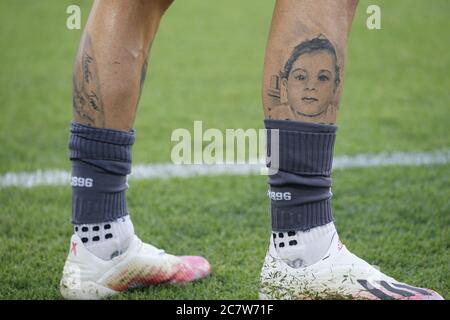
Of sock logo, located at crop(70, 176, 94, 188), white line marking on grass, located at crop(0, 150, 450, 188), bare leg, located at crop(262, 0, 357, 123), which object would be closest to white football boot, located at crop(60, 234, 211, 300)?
sock logo, located at crop(70, 176, 94, 188)

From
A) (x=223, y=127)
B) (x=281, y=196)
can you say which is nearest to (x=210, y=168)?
(x=223, y=127)

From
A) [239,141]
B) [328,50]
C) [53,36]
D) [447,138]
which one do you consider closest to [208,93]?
[239,141]

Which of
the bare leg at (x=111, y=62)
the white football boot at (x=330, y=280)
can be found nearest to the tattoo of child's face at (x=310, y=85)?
the white football boot at (x=330, y=280)

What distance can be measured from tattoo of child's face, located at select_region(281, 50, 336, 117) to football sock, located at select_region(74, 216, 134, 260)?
542mm

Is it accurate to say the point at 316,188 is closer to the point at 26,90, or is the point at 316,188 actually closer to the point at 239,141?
the point at 239,141

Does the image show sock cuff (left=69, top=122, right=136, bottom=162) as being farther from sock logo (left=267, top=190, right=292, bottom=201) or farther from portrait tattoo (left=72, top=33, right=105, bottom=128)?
sock logo (left=267, top=190, right=292, bottom=201)

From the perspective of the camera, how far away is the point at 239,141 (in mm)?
3092

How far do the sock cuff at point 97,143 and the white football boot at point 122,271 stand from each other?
0.69ft

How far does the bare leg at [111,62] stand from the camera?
1.60 m

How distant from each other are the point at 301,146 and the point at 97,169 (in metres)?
0.50

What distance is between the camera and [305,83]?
145 centimetres

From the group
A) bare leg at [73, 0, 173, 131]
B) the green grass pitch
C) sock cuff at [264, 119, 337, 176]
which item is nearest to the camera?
sock cuff at [264, 119, 337, 176]

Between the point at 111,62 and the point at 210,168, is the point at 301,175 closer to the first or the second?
the point at 111,62

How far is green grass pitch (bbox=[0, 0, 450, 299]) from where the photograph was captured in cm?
189
